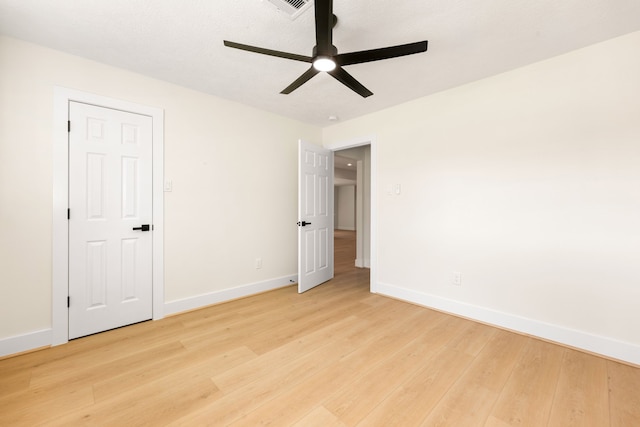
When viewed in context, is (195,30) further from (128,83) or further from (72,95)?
(72,95)

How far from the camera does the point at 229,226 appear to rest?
3.25 metres

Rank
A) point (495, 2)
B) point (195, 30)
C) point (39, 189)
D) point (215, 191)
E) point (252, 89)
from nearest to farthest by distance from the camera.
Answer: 1. point (495, 2)
2. point (195, 30)
3. point (39, 189)
4. point (252, 89)
5. point (215, 191)

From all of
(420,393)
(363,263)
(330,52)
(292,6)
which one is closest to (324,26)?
(330,52)

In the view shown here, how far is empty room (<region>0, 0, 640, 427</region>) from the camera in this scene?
1662 mm

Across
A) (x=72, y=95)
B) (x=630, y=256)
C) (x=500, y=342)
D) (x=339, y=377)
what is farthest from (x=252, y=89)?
(x=630, y=256)

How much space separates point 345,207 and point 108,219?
1148 cm

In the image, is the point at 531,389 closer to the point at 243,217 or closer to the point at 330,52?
the point at 330,52

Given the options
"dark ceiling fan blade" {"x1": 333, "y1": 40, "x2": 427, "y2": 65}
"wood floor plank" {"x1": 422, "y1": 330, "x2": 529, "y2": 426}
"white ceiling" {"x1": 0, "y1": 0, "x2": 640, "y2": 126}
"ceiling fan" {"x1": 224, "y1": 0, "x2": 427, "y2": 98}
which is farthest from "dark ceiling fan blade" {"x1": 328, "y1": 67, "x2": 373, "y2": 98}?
"wood floor plank" {"x1": 422, "y1": 330, "x2": 529, "y2": 426}

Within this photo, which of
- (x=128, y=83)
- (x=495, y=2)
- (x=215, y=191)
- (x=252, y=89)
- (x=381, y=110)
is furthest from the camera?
(x=381, y=110)

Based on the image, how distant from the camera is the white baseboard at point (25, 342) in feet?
6.56

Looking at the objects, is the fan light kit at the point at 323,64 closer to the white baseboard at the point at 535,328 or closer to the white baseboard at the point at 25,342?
the white baseboard at the point at 535,328

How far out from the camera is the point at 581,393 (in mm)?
1644

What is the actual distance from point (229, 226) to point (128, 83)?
5.79ft

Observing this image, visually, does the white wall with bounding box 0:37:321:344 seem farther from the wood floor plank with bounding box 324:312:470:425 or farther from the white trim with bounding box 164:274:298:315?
the wood floor plank with bounding box 324:312:470:425
